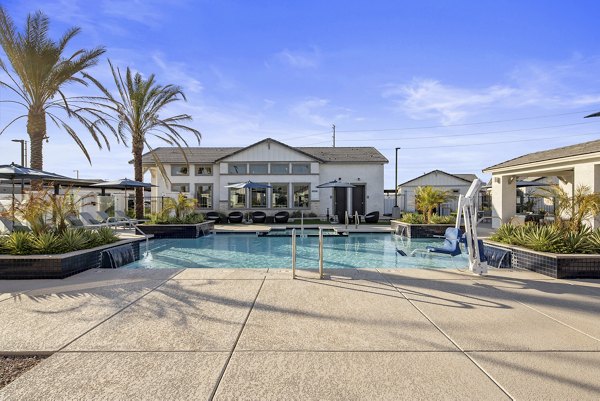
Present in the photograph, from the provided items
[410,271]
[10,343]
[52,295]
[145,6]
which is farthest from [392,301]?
[145,6]

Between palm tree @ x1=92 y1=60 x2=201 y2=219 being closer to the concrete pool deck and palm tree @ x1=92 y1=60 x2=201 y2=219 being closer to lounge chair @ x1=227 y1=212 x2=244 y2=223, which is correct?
lounge chair @ x1=227 y1=212 x2=244 y2=223

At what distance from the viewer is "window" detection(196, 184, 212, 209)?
26.0 metres

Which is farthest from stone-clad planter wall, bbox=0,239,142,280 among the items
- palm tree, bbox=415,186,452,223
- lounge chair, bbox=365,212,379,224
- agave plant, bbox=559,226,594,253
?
lounge chair, bbox=365,212,379,224

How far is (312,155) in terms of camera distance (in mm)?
25453

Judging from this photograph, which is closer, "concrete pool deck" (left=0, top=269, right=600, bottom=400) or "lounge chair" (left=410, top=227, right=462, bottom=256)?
"concrete pool deck" (left=0, top=269, right=600, bottom=400)

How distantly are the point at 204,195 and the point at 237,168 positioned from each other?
10.8ft

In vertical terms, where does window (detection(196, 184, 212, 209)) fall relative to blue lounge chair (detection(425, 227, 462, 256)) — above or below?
above

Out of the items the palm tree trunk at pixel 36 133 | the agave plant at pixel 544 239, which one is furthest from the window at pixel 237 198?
the agave plant at pixel 544 239

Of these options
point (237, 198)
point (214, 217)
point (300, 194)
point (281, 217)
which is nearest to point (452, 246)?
point (281, 217)

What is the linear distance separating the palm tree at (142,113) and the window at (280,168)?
21.6ft

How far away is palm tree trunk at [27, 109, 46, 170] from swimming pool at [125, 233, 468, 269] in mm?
5946

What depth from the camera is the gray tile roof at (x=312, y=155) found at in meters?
25.8

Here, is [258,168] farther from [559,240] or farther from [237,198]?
[559,240]

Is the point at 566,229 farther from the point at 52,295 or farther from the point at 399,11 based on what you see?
the point at 52,295
